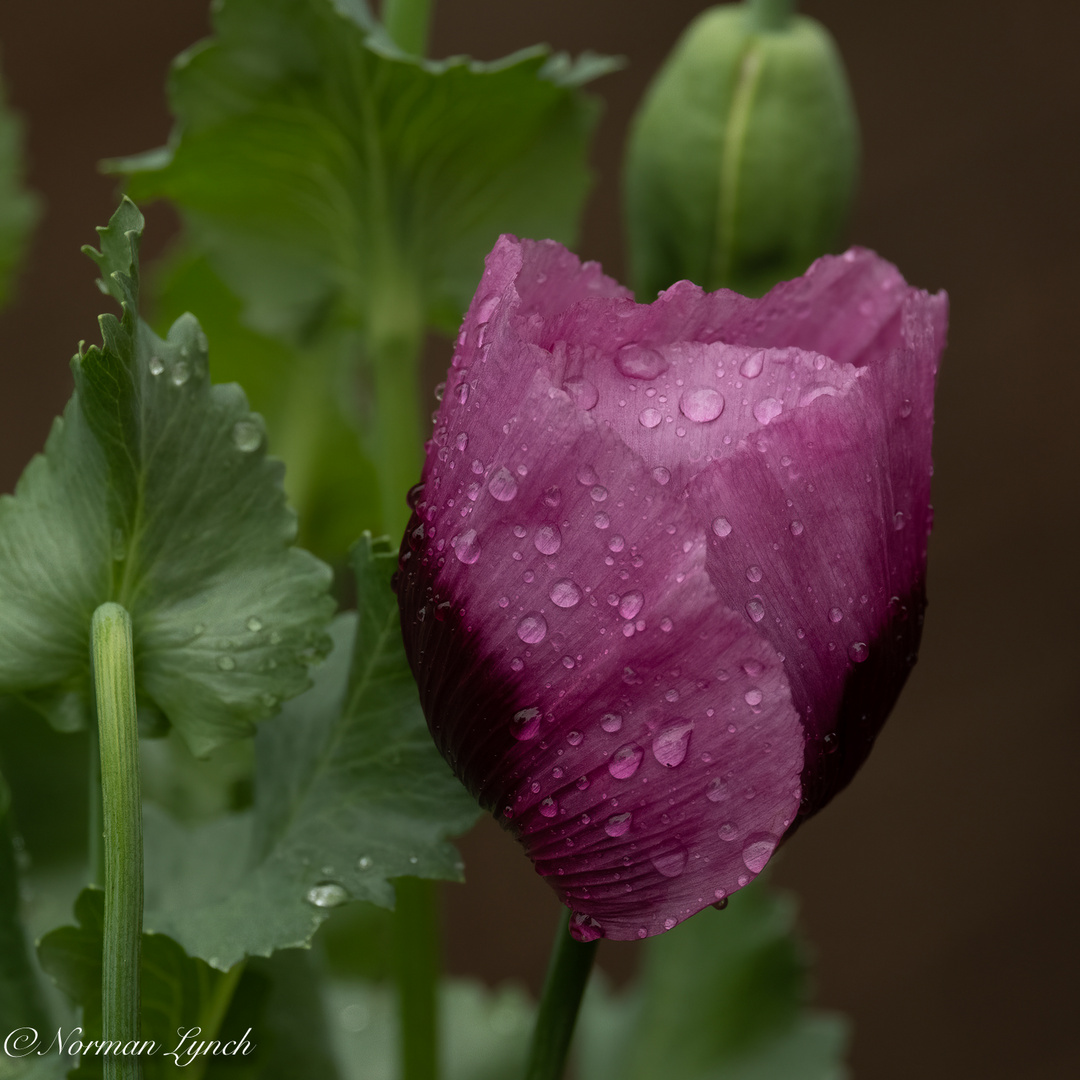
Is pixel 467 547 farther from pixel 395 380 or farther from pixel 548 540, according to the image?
pixel 395 380

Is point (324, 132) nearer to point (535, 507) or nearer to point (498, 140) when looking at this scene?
point (498, 140)

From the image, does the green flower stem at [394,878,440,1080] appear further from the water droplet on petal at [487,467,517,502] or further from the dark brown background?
the dark brown background

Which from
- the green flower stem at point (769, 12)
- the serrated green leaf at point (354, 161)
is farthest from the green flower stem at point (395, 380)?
the green flower stem at point (769, 12)

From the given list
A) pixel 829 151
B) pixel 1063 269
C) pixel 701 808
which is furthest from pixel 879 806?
pixel 701 808

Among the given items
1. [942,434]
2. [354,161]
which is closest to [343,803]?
[354,161]

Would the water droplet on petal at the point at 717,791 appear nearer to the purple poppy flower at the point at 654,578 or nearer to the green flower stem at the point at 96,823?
the purple poppy flower at the point at 654,578

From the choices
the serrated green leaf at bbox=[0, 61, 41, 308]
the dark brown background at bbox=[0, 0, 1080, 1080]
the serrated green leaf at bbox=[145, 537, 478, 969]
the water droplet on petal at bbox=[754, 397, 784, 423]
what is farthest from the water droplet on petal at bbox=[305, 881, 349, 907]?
the dark brown background at bbox=[0, 0, 1080, 1080]
